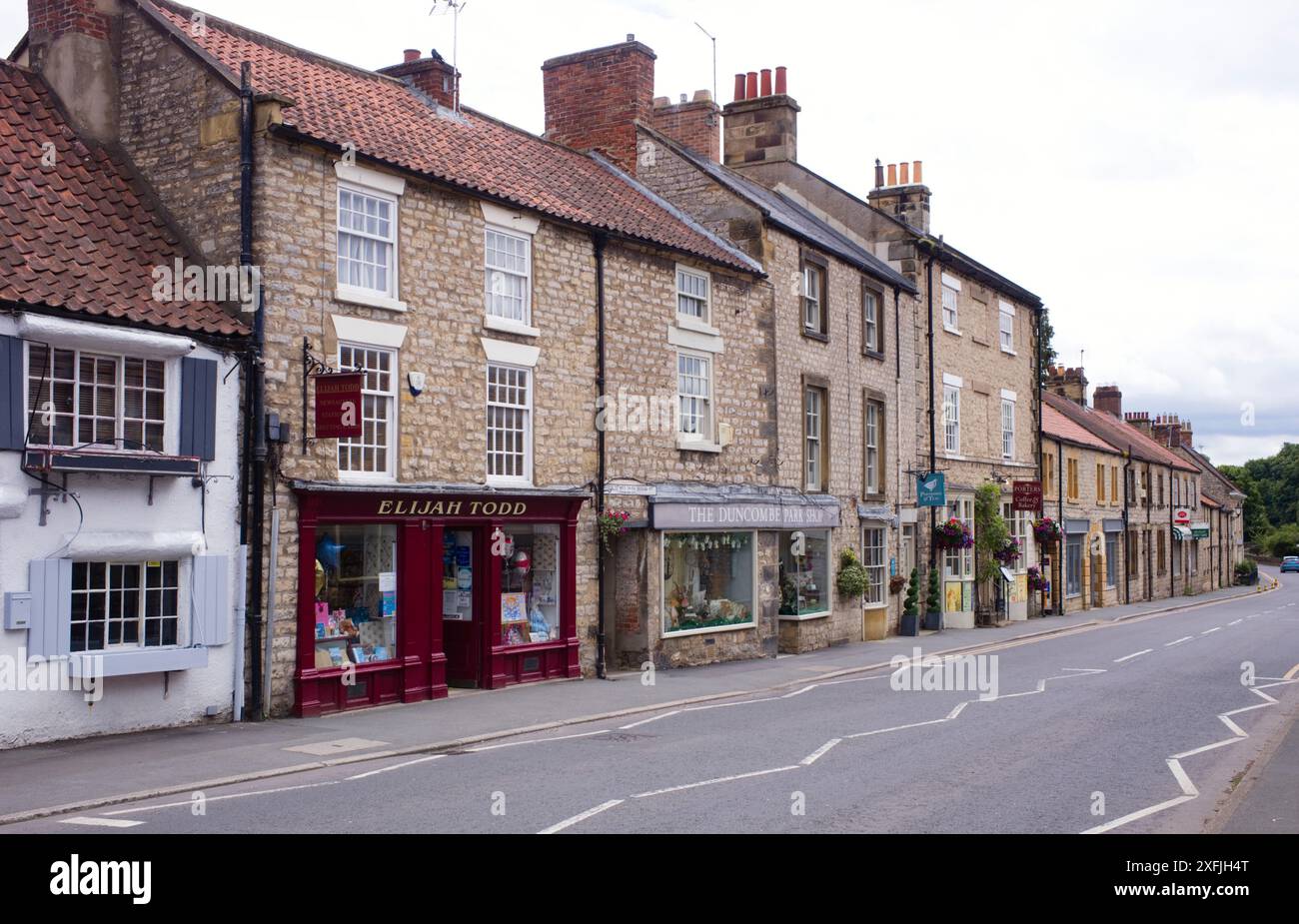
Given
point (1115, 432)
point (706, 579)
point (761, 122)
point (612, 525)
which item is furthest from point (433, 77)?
point (1115, 432)

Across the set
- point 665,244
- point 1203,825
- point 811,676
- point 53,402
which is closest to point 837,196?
point 665,244

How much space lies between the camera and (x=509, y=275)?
18.8 meters

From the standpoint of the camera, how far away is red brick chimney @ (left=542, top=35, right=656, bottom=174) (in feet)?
84.1

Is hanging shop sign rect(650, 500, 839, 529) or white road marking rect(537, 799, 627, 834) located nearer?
white road marking rect(537, 799, 627, 834)

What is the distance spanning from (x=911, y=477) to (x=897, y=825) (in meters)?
21.7

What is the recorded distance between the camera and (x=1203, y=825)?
30.3 ft

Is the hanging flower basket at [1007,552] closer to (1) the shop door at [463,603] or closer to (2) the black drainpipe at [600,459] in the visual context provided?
(2) the black drainpipe at [600,459]

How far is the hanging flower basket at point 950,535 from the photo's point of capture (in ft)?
101

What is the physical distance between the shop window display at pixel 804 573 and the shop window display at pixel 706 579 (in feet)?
5.78

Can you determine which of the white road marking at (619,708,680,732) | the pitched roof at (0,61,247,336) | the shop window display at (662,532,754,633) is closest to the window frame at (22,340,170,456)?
the pitched roof at (0,61,247,336)

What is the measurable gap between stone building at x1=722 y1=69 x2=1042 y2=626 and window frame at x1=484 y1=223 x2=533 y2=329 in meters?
13.4

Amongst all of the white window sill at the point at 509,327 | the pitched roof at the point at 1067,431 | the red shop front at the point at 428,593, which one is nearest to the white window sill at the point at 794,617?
the red shop front at the point at 428,593

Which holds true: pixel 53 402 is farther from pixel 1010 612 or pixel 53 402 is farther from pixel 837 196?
pixel 1010 612

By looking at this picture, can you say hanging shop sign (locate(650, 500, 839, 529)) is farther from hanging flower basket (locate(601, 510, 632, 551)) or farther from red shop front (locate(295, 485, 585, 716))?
red shop front (locate(295, 485, 585, 716))
